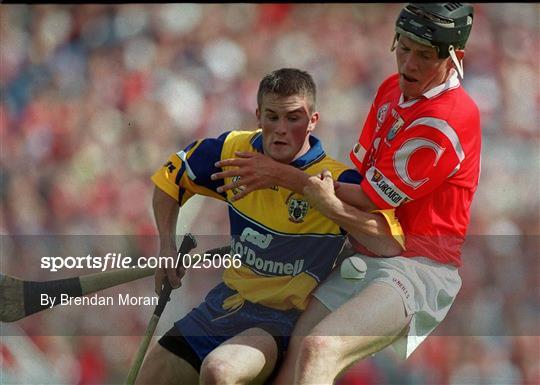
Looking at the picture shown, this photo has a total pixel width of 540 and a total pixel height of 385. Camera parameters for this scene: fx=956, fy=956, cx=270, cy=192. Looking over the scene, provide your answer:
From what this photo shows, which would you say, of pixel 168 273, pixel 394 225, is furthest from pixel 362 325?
pixel 168 273

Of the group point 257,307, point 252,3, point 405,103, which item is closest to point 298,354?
point 257,307

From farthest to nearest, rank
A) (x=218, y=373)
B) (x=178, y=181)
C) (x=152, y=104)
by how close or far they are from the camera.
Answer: (x=152, y=104), (x=178, y=181), (x=218, y=373)

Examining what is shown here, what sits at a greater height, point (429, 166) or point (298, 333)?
point (429, 166)

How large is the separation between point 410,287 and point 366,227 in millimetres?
230

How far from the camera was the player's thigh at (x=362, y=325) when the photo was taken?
2598 mm

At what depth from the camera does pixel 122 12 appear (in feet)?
13.2

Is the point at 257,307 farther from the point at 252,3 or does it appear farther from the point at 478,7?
the point at 478,7

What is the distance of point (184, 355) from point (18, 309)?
3.68 ft

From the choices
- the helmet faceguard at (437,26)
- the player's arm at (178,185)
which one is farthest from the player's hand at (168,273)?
the helmet faceguard at (437,26)

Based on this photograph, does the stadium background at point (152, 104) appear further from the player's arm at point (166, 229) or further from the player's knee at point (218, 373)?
the player's knee at point (218, 373)

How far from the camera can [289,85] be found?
284 centimetres

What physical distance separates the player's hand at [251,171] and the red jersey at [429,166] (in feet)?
0.93

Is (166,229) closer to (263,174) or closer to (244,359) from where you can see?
(263,174)

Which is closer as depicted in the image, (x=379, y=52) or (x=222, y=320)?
(x=222, y=320)
